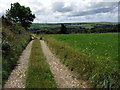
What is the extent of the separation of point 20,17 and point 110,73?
5776 centimetres

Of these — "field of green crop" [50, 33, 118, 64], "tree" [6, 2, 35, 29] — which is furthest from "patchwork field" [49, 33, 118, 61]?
"tree" [6, 2, 35, 29]

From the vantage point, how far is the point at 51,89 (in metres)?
6.82

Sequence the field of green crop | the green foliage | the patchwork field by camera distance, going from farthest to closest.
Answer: the field of green crop, the patchwork field, the green foliage

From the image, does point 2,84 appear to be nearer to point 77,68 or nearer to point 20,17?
point 77,68

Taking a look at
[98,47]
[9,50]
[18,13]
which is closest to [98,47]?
[98,47]

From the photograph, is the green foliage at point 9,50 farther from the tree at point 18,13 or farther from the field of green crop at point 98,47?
the tree at point 18,13

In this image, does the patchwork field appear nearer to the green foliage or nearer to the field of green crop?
the field of green crop

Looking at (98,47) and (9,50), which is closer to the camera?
(9,50)

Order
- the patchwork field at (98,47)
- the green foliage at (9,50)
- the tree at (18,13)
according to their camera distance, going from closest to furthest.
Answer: the green foliage at (9,50) < the patchwork field at (98,47) < the tree at (18,13)

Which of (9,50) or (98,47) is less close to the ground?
(9,50)

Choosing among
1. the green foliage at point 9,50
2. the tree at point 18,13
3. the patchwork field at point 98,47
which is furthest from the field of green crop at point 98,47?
the tree at point 18,13

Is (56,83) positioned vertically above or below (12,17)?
below

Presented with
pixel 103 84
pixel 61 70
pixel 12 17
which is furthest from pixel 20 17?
pixel 103 84

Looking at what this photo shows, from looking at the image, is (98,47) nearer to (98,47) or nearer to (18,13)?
(98,47)
